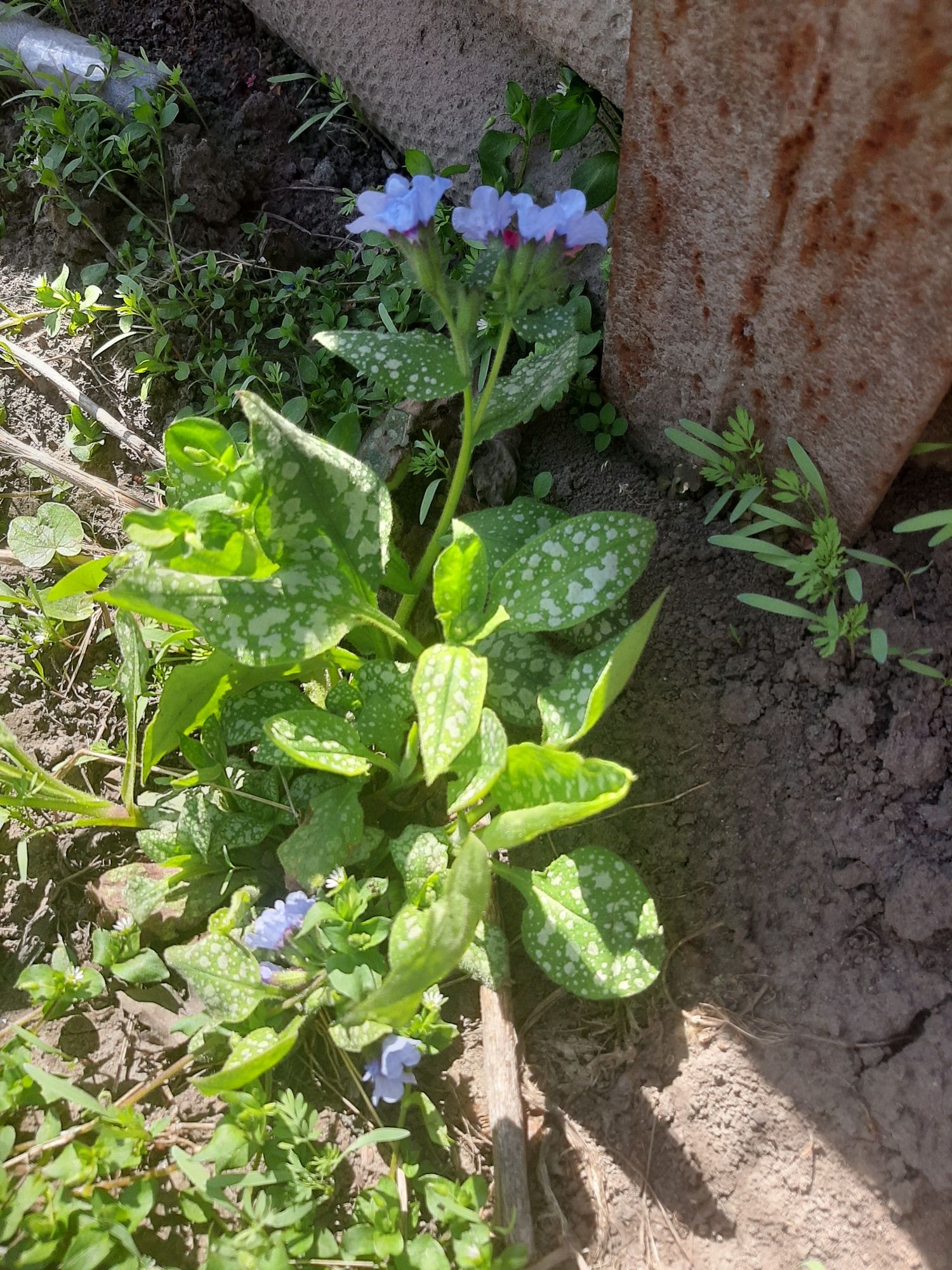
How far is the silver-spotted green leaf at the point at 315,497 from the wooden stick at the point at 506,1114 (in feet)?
1.90

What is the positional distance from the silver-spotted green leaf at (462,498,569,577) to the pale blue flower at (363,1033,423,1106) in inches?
27.6

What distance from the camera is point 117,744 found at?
61.5 inches

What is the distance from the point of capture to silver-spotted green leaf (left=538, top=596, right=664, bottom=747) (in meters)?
1.13

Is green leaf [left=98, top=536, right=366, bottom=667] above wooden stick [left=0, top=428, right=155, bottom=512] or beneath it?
above

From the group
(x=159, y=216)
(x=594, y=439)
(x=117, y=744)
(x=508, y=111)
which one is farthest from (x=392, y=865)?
(x=159, y=216)

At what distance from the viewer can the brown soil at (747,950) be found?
118 cm

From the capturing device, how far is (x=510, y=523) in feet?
4.92

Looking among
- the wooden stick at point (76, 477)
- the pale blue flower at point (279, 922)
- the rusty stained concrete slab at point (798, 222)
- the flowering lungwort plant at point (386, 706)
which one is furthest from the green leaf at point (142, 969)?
the rusty stained concrete slab at point (798, 222)

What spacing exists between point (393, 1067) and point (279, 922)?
23cm

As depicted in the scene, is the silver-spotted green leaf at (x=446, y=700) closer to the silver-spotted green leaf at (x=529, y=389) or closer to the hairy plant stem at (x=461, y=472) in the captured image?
the hairy plant stem at (x=461, y=472)

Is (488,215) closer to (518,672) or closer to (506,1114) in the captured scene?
(518,672)

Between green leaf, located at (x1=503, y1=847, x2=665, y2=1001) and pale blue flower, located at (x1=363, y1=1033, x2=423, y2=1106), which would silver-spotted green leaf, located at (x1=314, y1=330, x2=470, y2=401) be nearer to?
green leaf, located at (x1=503, y1=847, x2=665, y2=1001)

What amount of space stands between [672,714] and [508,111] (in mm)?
1181

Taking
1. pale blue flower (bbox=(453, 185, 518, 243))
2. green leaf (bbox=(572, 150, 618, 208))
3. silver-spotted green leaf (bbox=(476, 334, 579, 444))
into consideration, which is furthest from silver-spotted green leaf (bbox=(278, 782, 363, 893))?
green leaf (bbox=(572, 150, 618, 208))
